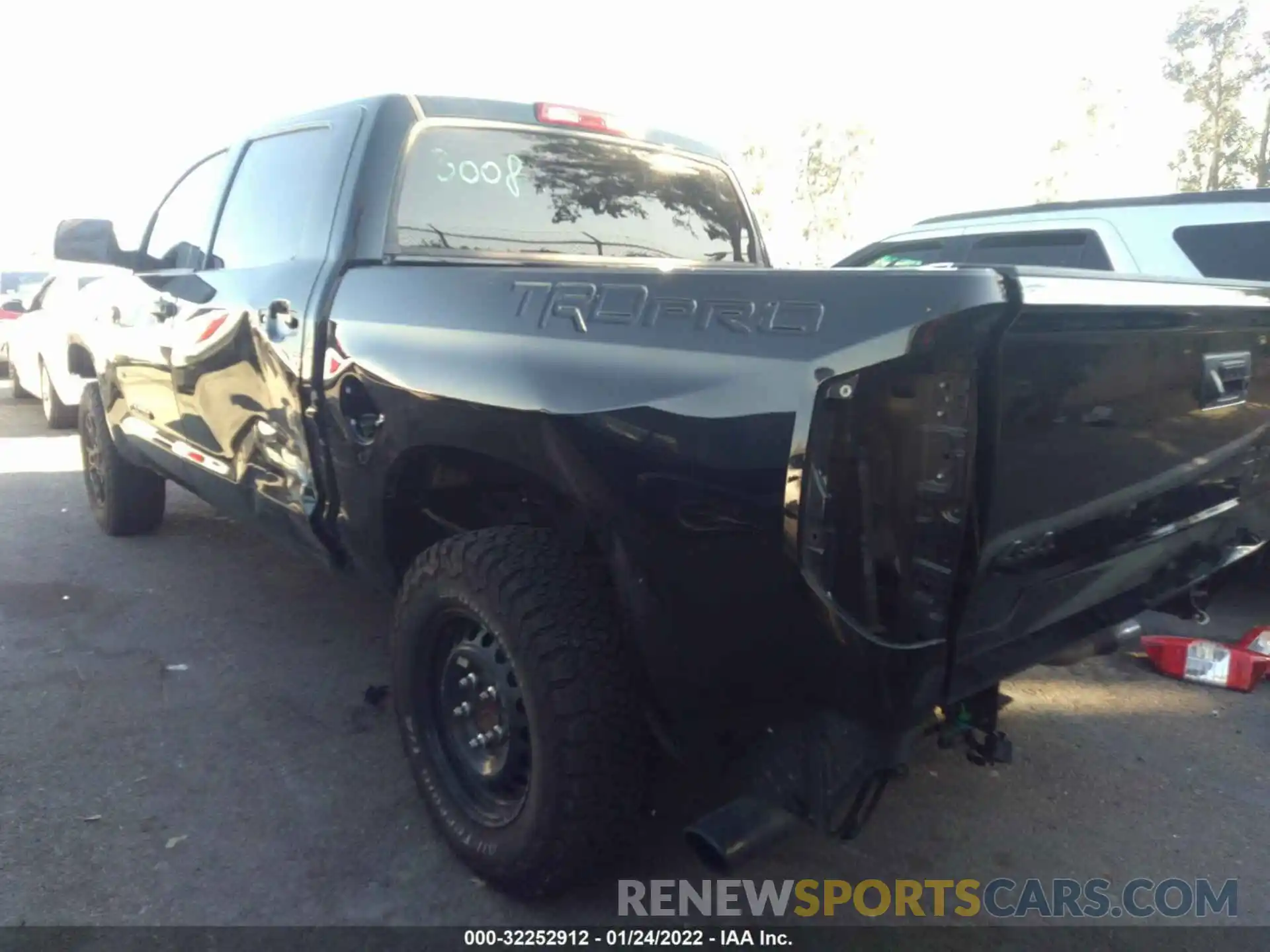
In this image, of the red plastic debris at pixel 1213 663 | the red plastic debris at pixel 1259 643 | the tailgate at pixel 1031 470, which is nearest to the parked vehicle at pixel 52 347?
the red plastic debris at pixel 1213 663

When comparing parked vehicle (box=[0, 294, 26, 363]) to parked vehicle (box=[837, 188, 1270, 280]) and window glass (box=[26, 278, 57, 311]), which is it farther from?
parked vehicle (box=[837, 188, 1270, 280])

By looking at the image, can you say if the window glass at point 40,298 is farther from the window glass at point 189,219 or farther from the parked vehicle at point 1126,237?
the parked vehicle at point 1126,237

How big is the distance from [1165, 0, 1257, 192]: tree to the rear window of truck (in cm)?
2071

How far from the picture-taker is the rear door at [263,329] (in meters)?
3.21

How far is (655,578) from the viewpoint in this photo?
2076mm

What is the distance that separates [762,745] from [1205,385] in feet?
4.38

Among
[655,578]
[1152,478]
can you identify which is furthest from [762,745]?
[1152,478]

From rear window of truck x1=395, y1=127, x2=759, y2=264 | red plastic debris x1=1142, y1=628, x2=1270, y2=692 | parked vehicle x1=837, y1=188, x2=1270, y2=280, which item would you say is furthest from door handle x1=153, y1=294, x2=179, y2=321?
red plastic debris x1=1142, y1=628, x2=1270, y2=692

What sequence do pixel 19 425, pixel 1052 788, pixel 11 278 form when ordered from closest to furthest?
pixel 1052 788, pixel 19 425, pixel 11 278

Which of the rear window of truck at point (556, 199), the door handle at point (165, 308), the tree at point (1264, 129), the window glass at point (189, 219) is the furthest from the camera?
the tree at point (1264, 129)

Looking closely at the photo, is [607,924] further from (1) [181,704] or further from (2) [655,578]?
(1) [181,704]

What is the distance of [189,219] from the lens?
4488 millimetres

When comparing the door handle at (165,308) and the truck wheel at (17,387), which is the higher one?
the door handle at (165,308)

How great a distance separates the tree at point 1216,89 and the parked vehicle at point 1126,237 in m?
18.0
